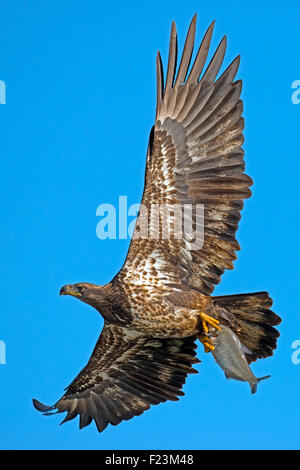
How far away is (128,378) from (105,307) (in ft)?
6.00

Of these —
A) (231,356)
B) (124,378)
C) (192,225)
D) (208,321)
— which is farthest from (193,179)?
(124,378)

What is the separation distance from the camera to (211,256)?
39.0ft

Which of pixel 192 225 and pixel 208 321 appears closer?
pixel 208 321

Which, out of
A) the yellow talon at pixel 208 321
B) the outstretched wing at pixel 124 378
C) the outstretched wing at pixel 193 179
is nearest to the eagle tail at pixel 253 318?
the yellow talon at pixel 208 321

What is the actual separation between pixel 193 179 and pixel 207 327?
1.85m

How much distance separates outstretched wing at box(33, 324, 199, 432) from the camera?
1284cm

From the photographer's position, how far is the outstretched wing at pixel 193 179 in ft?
38.7

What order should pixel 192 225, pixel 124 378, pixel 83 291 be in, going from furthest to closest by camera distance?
1. pixel 124 378
2. pixel 83 291
3. pixel 192 225

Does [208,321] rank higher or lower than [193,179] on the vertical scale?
lower

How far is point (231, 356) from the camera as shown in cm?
1173

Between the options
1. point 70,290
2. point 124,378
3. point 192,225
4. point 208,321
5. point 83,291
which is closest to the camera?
point 208,321

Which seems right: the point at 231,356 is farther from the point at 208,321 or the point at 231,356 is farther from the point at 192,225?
the point at 192,225
